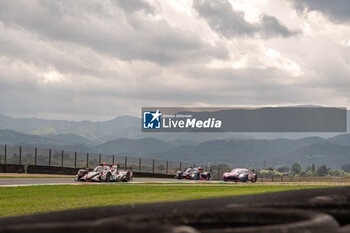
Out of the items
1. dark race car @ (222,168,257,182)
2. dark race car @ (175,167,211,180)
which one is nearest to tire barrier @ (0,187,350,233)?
dark race car @ (222,168,257,182)

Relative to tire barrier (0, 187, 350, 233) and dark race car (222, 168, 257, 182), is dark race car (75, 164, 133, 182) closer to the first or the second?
dark race car (222, 168, 257, 182)

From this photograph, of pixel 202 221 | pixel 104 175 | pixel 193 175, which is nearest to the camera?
pixel 202 221

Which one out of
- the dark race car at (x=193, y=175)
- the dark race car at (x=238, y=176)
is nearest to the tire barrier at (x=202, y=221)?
the dark race car at (x=238, y=176)

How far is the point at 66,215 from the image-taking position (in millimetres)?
3547

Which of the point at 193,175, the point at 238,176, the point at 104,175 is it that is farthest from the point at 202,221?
the point at 193,175

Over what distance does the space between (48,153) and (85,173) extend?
1985 cm

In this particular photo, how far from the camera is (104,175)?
92.1ft

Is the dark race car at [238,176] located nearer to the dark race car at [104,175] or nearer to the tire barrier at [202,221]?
the dark race car at [104,175]

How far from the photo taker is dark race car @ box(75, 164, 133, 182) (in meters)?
27.9

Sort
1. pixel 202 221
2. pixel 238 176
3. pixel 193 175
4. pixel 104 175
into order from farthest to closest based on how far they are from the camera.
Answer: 1. pixel 193 175
2. pixel 238 176
3. pixel 104 175
4. pixel 202 221

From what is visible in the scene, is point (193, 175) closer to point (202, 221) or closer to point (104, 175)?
point (104, 175)

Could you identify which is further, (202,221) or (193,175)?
(193,175)

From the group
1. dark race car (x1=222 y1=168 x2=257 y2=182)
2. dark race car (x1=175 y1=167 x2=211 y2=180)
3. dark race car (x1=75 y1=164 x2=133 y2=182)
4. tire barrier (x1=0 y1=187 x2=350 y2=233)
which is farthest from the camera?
dark race car (x1=175 y1=167 x2=211 y2=180)

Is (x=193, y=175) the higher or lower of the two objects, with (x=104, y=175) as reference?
lower
